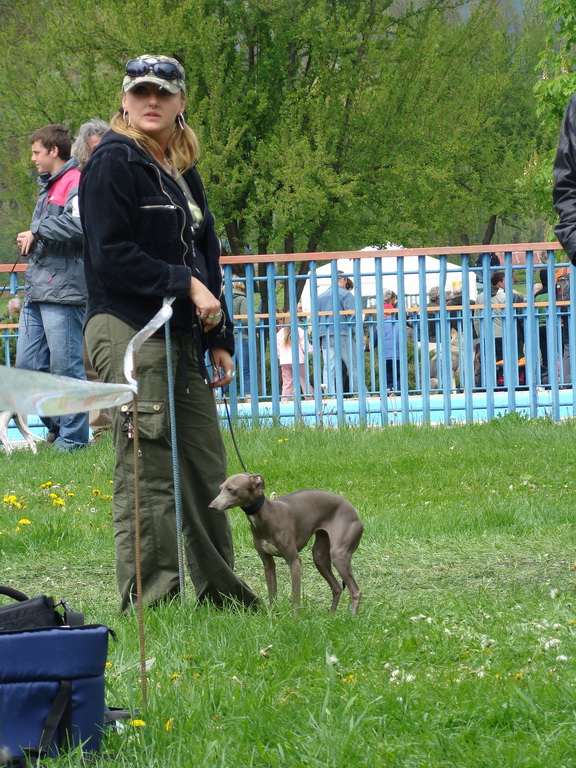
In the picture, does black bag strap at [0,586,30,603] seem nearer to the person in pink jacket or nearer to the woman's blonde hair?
the woman's blonde hair

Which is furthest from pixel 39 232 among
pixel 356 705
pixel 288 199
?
pixel 288 199

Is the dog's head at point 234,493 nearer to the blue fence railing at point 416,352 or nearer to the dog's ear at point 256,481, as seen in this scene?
the dog's ear at point 256,481

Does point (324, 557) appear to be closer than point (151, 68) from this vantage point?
No

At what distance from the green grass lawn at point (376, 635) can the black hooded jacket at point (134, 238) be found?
3.94 ft

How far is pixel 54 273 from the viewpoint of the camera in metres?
8.63

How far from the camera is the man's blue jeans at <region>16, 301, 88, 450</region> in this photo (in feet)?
28.6

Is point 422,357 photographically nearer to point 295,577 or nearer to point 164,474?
point 295,577

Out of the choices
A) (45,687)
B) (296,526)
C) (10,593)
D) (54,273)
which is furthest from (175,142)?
(54,273)

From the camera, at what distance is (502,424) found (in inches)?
382

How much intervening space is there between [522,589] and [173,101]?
8.42ft

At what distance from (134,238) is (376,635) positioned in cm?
178

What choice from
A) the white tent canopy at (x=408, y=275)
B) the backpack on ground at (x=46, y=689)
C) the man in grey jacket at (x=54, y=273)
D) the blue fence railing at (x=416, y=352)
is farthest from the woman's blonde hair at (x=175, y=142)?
the white tent canopy at (x=408, y=275)

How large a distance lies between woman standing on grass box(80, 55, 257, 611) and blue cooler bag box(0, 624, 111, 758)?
4.82 feet

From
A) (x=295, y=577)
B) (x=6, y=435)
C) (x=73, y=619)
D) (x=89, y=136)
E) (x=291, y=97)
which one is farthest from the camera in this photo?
(x=291, y=97)
